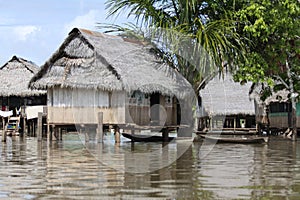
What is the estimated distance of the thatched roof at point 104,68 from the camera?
1851cm

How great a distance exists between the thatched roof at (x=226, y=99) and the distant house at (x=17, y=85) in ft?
28.8

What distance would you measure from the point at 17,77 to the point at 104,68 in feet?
40.0

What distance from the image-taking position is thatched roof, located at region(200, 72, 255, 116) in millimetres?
28188

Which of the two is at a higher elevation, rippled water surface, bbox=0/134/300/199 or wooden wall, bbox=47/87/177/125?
wooden wall, bbox=47/87/177/125

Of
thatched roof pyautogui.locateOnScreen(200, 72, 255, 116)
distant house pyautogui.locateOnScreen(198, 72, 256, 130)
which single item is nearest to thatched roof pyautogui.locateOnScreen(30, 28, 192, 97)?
distant house pyautogui.locateOnScreen(198, 72, 256, 130)

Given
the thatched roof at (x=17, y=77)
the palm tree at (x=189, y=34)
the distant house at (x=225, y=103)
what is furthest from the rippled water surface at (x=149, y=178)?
the thatched roof at (x=17, y=77)

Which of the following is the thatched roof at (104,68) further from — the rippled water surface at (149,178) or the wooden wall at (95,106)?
the rippled water surface at (149,178)

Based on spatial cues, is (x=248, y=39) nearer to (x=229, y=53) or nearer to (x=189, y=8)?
(x=229, y=53)

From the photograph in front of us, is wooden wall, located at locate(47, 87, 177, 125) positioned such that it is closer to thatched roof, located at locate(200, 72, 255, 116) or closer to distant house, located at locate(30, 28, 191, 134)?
distant house, located at locate(30, 28, 191, 134)

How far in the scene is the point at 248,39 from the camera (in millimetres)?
18734

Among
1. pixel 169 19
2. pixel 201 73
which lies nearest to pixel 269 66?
pixel 201 73

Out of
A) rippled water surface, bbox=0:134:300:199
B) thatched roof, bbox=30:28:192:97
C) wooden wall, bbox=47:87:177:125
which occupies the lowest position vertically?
rippled water surface, bbox=0:134:300:199

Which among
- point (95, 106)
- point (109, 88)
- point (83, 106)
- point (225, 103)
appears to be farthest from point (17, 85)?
point (109, 88)

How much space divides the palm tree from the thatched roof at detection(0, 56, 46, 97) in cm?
1017
